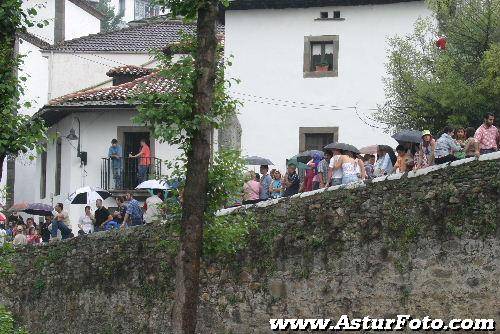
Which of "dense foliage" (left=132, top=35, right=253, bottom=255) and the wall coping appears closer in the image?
"dense foliage" (left=132, top=35, right=253, bottom=255)

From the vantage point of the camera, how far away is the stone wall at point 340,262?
20.4 meters

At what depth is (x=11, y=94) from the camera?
Answer: 18797 mm

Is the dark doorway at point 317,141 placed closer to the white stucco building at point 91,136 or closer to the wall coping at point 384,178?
the white stucco building at point 91,136

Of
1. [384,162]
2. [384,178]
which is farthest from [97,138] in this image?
[384,178]

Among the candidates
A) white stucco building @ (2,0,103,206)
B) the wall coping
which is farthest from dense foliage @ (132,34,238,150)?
white stucco building @ (2,0,103,206)

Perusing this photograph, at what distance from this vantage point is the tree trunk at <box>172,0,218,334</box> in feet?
57.4

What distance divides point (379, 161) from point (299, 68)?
10881 mm

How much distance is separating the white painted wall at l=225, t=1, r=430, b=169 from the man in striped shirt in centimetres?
1142

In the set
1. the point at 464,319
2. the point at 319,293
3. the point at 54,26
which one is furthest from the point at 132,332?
the point at 54,26

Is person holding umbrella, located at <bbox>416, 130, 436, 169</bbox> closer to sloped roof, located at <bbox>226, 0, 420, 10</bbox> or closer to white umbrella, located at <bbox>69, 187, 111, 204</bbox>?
sloped roof, located at <bbox>226, 0, 420, 10</bbox>

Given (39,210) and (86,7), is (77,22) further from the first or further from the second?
(39,210)

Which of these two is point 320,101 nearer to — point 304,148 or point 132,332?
point 304,148

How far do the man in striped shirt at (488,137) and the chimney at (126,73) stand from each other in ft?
59.7

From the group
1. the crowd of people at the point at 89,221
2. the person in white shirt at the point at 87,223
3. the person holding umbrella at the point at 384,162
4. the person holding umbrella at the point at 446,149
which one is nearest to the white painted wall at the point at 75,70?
the crowd of people at the point at 89,221
